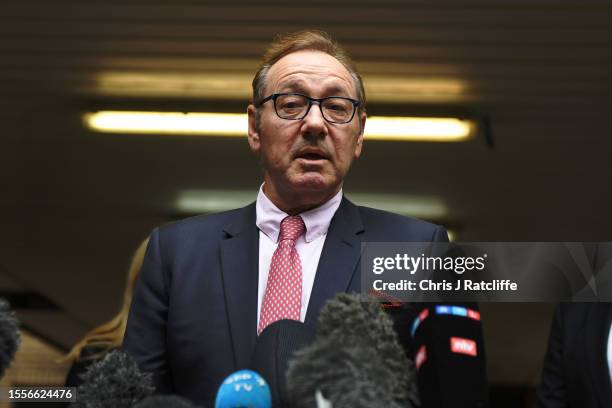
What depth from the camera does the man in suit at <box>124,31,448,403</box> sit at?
1589 mm

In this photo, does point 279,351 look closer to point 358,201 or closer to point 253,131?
point 253,131

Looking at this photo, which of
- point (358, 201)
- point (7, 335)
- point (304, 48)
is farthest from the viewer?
point (358, 201)

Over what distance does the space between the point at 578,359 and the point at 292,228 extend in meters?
0.55

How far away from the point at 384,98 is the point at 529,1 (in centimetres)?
138

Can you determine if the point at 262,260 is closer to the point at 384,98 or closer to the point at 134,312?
the point at 134,312

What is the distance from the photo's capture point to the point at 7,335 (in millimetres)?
1212

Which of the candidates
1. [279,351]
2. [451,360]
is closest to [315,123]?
[279,351]

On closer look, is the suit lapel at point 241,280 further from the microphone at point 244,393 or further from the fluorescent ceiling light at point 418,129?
the fluorescent ceiling light at point 418,129

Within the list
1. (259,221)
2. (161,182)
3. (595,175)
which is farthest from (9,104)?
(259,221)

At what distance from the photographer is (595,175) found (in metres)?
7.37

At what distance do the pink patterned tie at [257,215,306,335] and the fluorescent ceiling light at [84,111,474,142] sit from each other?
4.76 meters

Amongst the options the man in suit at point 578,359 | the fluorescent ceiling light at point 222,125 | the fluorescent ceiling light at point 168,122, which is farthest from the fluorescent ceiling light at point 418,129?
the man in suit at point 578,359

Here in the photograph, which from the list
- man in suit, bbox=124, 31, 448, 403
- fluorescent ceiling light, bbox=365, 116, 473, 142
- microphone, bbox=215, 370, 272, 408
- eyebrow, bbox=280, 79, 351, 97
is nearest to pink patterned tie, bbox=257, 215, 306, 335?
man in suit, bbox=124, 31, 448, 403

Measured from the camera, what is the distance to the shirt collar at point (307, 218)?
1728 millimetres
